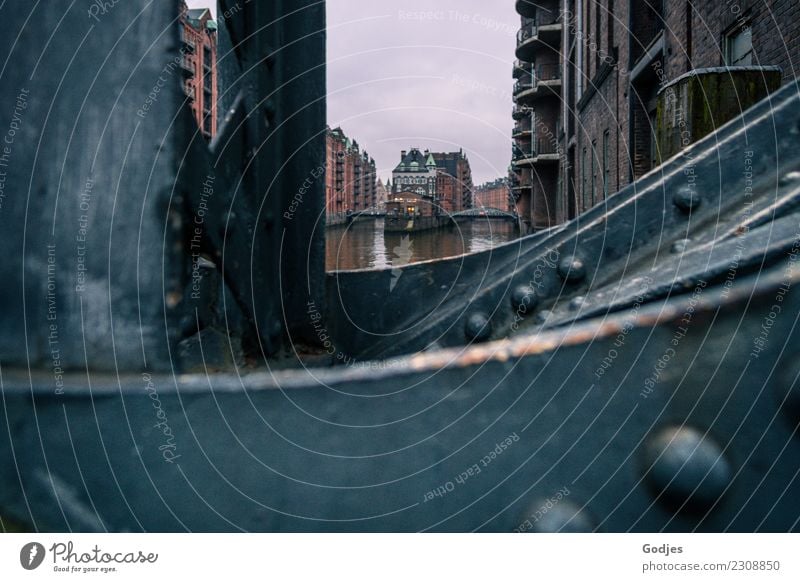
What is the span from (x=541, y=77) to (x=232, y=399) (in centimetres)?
2587

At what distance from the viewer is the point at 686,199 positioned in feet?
5.65

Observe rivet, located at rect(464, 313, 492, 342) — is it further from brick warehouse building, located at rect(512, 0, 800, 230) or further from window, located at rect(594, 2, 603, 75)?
window, located at rect(594, 2, 603, 75)

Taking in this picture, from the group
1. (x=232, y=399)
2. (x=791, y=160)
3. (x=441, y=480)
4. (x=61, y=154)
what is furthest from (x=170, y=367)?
(x=791, y=160)

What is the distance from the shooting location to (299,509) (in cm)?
104

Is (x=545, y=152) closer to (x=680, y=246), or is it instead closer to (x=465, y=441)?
(x=680, y=246)

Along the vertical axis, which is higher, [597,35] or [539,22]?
[539,22]

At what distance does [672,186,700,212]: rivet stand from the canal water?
10683 mm

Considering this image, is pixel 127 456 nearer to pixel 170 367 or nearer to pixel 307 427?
pixel 170 367

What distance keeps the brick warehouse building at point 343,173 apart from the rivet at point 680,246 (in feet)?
3.25

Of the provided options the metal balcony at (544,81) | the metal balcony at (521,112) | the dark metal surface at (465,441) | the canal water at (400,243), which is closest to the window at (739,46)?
the dark metal surface at (465,441)

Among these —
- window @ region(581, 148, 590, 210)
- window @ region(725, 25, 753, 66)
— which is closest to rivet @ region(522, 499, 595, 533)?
window @ region(725, 25, 753, 66)

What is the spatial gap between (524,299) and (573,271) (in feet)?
0.69

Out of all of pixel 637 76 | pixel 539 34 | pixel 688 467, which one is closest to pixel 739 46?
pixel 637 76

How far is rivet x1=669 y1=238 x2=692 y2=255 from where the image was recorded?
1.51 meters
